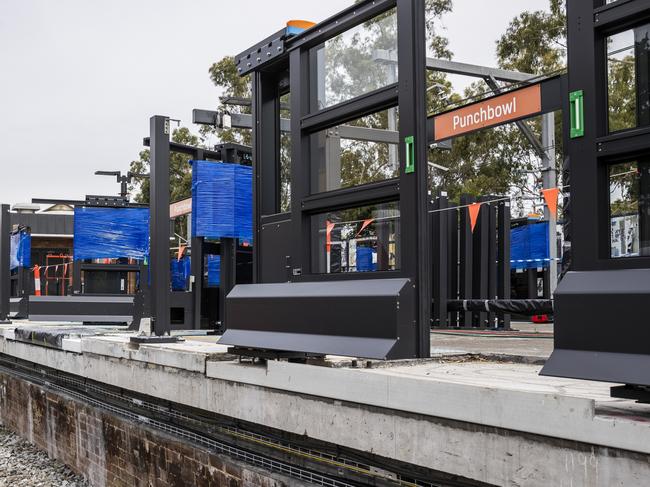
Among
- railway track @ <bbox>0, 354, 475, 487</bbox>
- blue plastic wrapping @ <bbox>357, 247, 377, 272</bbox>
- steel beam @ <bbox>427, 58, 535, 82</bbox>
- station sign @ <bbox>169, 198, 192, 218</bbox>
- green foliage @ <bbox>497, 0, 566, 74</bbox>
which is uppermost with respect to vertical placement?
green foliage @ <bbox>497, 0, 566, 74</bbox>

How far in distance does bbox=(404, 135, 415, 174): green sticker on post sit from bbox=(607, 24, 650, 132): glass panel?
51.3 inches

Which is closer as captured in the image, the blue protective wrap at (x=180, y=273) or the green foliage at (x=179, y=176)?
the blue protective wrap at (x=180, y=273)

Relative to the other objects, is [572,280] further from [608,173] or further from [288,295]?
[288,295]

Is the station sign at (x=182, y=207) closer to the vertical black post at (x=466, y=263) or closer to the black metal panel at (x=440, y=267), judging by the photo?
the black metal panel at (x=440, y=267)

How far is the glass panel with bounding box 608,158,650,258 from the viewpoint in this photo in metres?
2.78

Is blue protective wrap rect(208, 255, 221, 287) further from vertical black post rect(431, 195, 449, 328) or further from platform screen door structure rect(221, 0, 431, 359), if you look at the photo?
platform screen door structure rect(221, 0, 431, 359)

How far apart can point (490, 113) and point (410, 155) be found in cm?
564

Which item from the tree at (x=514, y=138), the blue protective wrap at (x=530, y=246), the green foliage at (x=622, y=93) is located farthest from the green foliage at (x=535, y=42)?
the green foliage at (x=622, y=93)

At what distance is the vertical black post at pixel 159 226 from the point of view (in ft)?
23.7

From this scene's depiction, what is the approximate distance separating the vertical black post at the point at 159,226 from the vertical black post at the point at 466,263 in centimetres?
666

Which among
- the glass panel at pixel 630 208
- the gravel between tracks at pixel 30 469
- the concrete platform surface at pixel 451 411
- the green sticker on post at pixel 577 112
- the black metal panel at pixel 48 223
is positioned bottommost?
the gravel between tracks at pixel 30 469

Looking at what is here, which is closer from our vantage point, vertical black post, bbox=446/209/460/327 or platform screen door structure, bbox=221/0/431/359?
platform screen door structure, bbox=221/0/431/359

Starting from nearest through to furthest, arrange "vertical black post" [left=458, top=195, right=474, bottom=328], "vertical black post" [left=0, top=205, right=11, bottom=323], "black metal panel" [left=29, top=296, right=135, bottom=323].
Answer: "vertical black post" [left=458, top=195, right=474, bottom=328], "vertical black post" [left=0, top=205, right=11, bottom=323], "black metal panel" [left=29, top=296, right=135, bottom=323]

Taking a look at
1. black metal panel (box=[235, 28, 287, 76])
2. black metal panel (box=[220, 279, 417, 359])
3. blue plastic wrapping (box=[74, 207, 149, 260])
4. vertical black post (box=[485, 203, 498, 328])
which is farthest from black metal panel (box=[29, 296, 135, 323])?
black metal panel (box=[220, 279, 417, 359])
